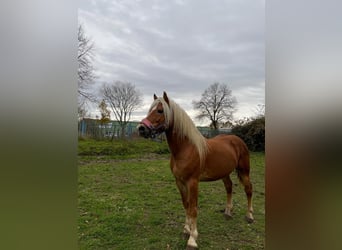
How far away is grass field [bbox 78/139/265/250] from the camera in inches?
92.0

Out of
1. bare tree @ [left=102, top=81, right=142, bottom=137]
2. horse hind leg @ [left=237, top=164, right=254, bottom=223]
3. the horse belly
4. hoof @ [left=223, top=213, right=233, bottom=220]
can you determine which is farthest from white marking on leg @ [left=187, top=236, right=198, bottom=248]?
bare tree @ [left=102, top=81, right=142, bottom=137]

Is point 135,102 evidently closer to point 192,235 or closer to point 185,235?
point 185,235

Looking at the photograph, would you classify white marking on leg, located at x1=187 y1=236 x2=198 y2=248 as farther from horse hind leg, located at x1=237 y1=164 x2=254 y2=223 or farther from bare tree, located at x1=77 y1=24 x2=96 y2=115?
bare tree, located at x1=77 y1=24 x2=96 y2=115

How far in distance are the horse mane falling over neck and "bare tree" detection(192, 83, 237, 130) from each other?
286 cm

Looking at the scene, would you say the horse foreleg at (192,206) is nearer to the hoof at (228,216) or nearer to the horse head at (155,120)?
the horse head at (155,120)

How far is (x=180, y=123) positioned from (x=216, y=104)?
3455 mm

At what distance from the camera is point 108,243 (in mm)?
2260

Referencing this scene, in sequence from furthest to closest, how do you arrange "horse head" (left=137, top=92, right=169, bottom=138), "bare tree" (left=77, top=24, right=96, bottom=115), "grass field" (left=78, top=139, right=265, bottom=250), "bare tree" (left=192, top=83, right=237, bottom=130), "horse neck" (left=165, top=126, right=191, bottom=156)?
"bare tree" (left=192, top=83, right=237, bottom=130)
"bare tree" (left=77, top=24, right=96, bottom=115)
"grass field" (left=78, top=139, right=265, bottom=250)
"horse neck" (left=165, top=126, right=191, bottom=156)
"horse head" (left=137, top=92, right=169, bottom=138)

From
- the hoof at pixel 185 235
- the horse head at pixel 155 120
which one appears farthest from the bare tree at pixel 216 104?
the hoof at pixel 185 235

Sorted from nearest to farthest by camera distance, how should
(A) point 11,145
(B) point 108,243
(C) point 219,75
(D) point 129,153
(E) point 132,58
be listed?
(A) point 11,145
(B) point 108,243
(E) point 132,58
(C) point 219,75
(D) point 129,153

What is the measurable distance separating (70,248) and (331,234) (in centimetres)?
65

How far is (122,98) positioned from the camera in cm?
509

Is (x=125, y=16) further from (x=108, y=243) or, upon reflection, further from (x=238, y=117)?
(x=238, y=117)

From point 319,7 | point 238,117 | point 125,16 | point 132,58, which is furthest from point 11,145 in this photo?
point 238,117
